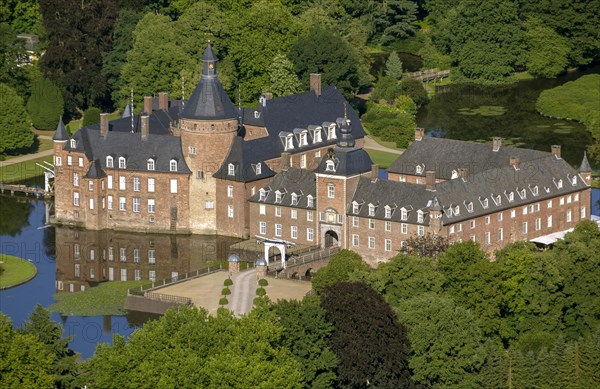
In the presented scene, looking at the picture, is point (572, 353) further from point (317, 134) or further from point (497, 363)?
point (317, 134)

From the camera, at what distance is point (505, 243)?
158 meters

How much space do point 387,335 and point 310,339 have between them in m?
4.64

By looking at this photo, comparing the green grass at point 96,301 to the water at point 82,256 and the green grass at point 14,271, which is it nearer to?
the water at point 82,256

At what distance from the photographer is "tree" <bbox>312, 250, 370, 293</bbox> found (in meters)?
143

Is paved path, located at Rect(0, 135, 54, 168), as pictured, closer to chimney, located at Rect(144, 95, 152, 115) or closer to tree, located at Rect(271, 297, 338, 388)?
chimney, located at Rect(144, 95, 152, 115)

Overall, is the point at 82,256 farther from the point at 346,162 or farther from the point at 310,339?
the point at 310,339

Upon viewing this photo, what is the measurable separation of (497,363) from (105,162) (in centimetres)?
4656

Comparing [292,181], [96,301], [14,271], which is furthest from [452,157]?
[14,271]

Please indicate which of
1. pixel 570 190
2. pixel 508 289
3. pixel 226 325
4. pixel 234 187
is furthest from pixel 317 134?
pixel 226 325

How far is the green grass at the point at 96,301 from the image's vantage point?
150 m

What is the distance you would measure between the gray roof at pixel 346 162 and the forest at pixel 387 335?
886 cm

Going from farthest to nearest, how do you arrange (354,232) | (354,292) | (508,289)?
1. (354,232)
2. (508,289)
3. (354,292)

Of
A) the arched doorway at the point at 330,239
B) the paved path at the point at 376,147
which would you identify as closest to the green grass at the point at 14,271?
the arched doorway at the point at 330,239

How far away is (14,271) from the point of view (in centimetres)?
15962
